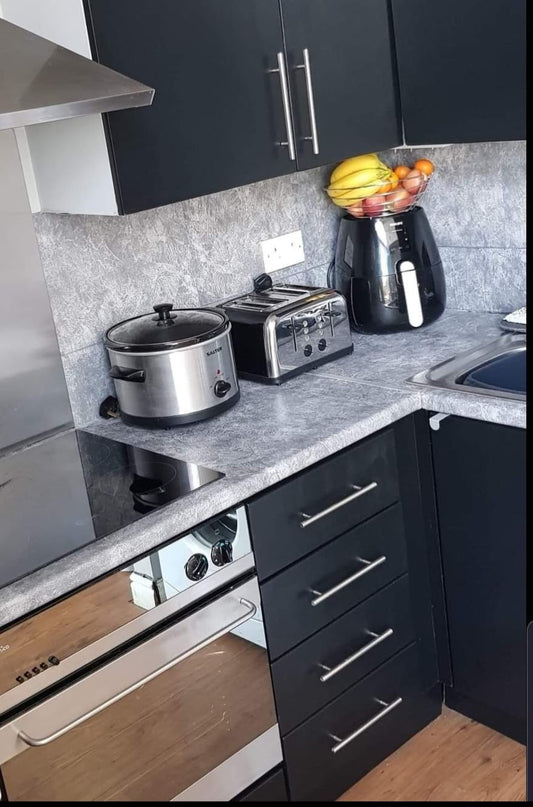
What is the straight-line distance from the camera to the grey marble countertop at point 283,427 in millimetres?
1620

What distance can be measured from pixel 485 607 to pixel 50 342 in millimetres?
1104

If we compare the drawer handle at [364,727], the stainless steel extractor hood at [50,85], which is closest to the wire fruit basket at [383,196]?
the stainless steel extractor hood at [50,85]

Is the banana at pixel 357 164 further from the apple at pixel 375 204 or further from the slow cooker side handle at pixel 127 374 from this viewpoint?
the slow cooker side handle at pixel 127 374

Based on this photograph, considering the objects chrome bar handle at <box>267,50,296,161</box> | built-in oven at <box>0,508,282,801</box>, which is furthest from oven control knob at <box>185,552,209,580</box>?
chrome bar handle at <box>267,50,296,161</box>

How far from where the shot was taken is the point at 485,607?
220 cm

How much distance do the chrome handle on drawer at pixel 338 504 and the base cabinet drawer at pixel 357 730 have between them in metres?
0.41

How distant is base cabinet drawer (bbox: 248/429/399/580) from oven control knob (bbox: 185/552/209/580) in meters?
0.13

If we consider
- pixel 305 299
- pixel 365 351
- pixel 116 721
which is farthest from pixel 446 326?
pixel 116 721

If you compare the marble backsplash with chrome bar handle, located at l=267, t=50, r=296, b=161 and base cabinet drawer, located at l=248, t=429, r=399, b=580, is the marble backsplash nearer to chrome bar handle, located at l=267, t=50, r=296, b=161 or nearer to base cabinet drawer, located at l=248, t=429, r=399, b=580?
chrome bar handle, located at l=267, t=50, r=296, b=161

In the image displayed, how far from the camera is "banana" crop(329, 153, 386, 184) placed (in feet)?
8.21

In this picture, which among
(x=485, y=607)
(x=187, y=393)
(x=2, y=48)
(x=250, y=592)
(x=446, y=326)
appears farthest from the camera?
(x=446, y=326)

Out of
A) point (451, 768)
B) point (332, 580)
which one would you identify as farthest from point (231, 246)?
point (451, 768)

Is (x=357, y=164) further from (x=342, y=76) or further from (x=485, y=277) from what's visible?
(x=485, y=277)

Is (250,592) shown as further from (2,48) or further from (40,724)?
(2,48)
